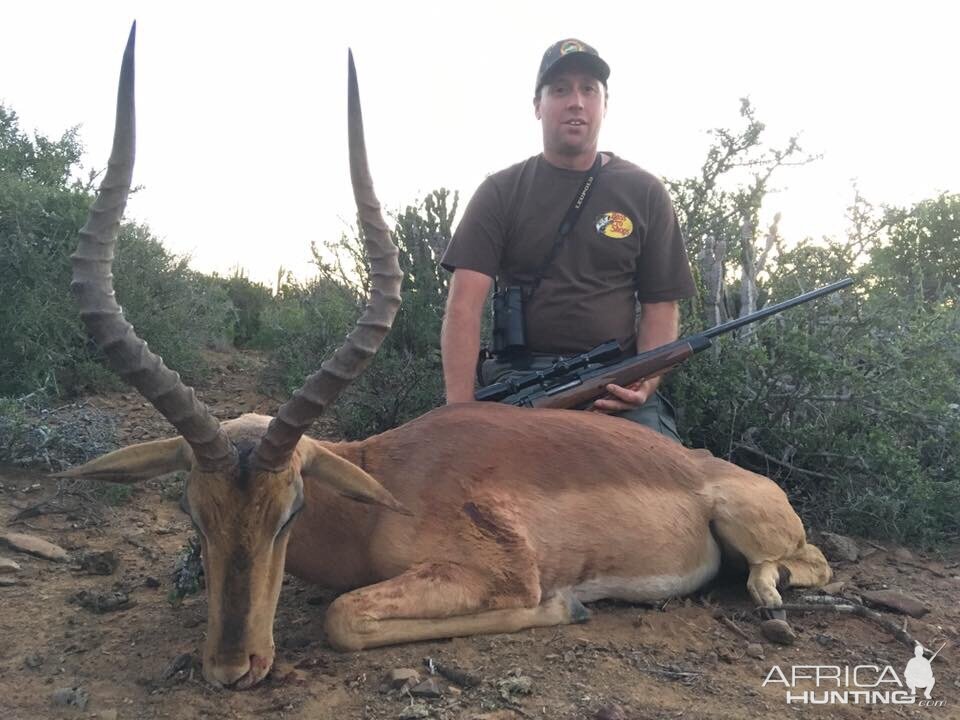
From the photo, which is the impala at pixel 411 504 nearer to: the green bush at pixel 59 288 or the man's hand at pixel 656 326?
the man's hand at pixel 656 326

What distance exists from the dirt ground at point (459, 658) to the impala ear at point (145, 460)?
0.76 m

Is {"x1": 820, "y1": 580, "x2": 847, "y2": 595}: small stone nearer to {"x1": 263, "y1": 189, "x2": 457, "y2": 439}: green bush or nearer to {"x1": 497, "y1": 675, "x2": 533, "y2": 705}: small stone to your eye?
{"x1": 497, "y1": 675, "x2": 533, "y2": 705}: small stone

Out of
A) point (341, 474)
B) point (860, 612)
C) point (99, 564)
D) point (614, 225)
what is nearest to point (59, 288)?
point (99, 564)

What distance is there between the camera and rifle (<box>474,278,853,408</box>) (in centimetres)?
509

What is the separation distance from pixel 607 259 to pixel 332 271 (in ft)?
13.9

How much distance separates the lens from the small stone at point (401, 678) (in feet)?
10.2

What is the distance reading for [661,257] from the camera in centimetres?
582

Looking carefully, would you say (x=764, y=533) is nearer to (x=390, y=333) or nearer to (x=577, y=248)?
Answer: (x=577, y=248)

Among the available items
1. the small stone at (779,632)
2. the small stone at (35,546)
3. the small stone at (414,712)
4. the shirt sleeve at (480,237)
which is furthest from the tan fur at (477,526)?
the small stone at (35,546)

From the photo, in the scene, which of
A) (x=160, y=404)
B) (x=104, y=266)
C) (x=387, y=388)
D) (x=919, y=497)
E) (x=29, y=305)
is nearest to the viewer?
(x=104, y=266)

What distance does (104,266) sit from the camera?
280cm

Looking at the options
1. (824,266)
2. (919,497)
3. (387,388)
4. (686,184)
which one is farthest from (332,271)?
(919,497)

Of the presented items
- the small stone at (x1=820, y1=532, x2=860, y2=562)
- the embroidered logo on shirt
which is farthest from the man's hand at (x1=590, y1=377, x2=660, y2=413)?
the small stone at (x1=820, y1=532, x2=860, y2=562)

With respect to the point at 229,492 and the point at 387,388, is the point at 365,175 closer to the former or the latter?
the point at 229,492
